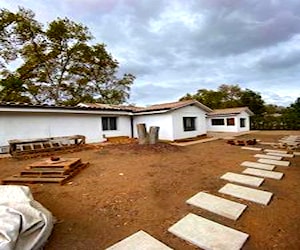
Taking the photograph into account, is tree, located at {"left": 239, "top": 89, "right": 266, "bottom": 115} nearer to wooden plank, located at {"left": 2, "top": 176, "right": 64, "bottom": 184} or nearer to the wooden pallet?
the wooden pallet

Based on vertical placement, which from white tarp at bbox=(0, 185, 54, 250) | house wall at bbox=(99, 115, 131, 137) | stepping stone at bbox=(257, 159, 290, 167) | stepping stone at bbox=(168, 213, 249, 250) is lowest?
stepping stone at bbox=(168, 213, 249, 250)

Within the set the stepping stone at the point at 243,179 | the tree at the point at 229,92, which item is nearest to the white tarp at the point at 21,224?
the stepping stone at the point at 243,179

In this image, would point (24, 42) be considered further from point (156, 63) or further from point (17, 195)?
point (17, 195)

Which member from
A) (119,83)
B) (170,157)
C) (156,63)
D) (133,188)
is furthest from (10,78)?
(133,188)

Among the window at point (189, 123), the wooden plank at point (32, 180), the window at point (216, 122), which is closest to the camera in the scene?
the wooden plank at point (32, 180)

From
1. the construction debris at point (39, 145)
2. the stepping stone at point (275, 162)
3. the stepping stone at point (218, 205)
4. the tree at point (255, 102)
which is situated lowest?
the stepping stone at point (218, 205)

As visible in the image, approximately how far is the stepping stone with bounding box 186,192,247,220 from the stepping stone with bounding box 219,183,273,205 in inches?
15.5

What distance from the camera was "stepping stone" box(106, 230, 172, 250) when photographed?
8.76ft

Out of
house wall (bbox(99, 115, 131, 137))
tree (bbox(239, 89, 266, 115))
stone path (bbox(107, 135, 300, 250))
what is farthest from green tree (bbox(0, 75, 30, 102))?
tree (bbox(239, 89, 266, 115))

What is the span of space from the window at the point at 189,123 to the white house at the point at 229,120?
5.44 meters

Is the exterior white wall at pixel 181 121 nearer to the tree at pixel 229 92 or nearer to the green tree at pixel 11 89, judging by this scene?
the green tree at pixel 11 89

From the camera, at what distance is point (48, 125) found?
11680 millimetres

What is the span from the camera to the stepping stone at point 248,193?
4066 millimetres

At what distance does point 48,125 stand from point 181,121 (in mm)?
8470
